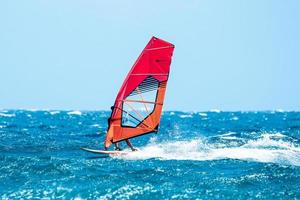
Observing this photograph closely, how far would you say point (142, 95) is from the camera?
72.7 ft

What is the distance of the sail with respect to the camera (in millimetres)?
21766

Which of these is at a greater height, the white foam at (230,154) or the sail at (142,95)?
the sail at (142,95)

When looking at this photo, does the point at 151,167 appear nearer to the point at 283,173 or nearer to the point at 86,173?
the point at 86,173

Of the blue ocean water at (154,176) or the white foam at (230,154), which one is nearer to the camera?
the blue ocean water at (154,176)

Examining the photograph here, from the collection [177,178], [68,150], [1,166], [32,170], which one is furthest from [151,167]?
[68,150]

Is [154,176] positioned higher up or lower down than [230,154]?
higher up

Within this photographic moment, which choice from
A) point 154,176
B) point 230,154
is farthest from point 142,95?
point 154,176

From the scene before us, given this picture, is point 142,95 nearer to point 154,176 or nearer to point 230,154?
point 230,154

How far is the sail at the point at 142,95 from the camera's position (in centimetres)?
2177

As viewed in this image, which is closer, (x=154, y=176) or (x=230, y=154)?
(x=154, y=176)

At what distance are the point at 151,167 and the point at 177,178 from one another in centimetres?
199

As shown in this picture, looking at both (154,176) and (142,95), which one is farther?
(142,95)

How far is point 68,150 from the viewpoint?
2373 centimetres

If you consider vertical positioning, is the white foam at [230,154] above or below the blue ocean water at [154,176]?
below
